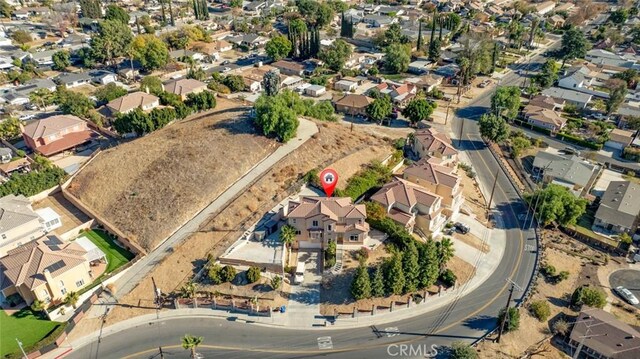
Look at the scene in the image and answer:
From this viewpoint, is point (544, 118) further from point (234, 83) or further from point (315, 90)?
point (234, 83)

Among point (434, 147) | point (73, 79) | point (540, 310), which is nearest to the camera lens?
point (540, 310)

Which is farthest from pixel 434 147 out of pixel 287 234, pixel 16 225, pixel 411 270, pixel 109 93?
pixel 109 93

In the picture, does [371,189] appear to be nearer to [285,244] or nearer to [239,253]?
[285,244]

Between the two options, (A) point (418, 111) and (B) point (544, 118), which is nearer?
(A) point (418, 111)

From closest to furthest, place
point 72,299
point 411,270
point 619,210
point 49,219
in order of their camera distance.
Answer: point 72,299, point 411,270, point 49,219, point 619,210

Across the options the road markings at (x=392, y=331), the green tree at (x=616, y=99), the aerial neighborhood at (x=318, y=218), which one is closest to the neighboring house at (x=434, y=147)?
the aerial neighborhood at (x=318, y=218)

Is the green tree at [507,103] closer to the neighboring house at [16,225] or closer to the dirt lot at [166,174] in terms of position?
the dirt lot at [166,174]
